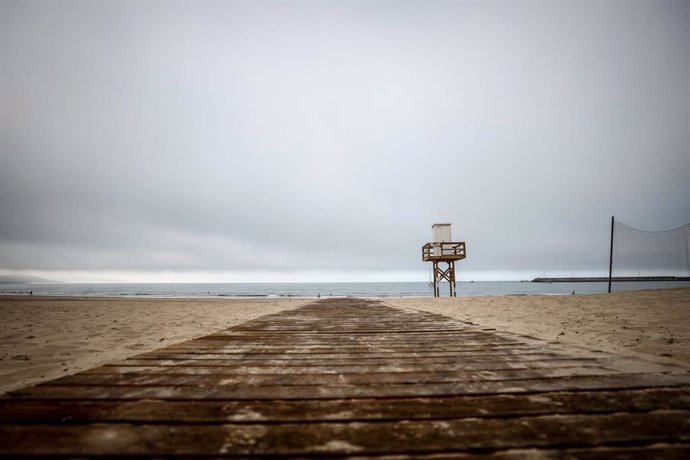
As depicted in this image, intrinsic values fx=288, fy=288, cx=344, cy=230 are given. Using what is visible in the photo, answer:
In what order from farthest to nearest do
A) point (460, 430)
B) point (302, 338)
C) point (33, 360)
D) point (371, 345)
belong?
point (33, 360), point (302, 338), point (371, 345), point (460, 430)

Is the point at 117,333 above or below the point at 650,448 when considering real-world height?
below

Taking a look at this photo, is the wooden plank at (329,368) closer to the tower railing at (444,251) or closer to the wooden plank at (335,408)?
the wooden plank at (335,408)

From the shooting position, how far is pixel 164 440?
134 centimetres

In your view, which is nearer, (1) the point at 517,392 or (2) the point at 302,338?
(1) the point at 517,392

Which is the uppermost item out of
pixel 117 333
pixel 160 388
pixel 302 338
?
pixel 160 388

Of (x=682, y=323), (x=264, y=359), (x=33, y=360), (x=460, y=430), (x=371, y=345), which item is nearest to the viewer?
(x=460, y=430)

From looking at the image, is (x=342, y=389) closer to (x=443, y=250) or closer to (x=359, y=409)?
(x=359, y=409)

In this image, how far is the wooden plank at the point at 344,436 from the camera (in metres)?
1.27

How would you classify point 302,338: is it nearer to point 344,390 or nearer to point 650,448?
point 344,390

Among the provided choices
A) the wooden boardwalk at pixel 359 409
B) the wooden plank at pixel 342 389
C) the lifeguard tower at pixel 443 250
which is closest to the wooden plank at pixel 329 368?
the wooden boardwalk at pixel 359 409

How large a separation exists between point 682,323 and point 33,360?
13926 millimetres

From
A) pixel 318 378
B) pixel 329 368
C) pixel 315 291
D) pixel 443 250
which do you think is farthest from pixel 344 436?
pixel 315 291

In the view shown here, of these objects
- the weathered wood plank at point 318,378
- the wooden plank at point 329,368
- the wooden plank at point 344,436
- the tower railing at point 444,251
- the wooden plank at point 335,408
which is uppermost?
the tower railing at point 444,251

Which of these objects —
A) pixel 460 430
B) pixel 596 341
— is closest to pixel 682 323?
pixel 596 341
